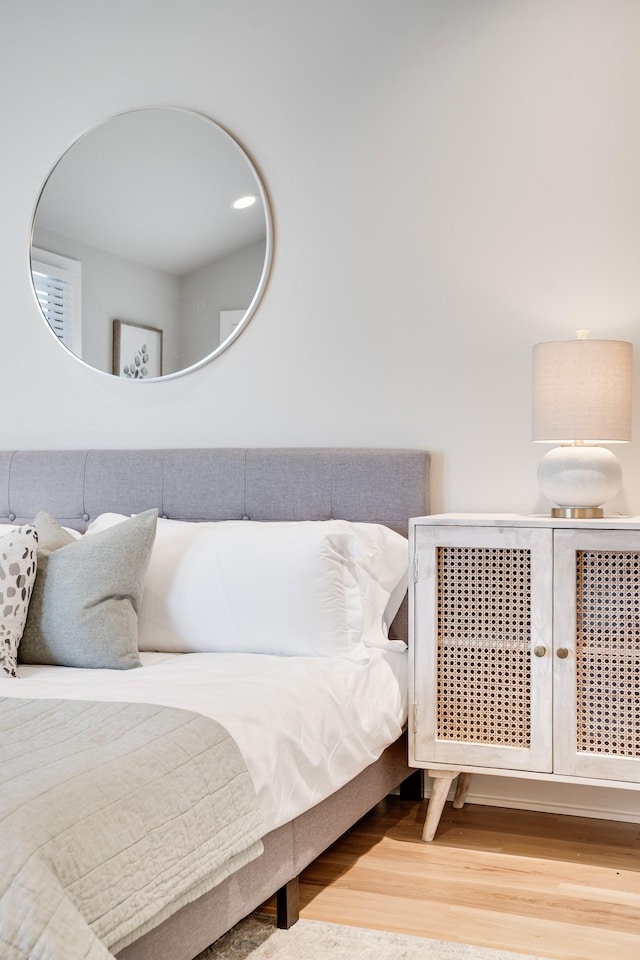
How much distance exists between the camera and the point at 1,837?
1.25 m

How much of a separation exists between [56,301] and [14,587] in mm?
1330

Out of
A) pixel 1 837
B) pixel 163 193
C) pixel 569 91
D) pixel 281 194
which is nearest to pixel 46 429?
pixel 163 193

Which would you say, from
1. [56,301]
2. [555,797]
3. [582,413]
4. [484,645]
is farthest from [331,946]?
[56,301]

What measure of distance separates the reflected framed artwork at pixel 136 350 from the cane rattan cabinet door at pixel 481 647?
119cm

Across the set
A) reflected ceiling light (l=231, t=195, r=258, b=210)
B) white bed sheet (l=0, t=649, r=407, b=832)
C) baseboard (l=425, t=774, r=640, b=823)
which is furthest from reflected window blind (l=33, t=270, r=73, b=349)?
baseboard (l=425, t=774, r=640, b=823)

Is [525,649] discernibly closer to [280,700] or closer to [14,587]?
[280,700]

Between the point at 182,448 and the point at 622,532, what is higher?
the point at 182,448

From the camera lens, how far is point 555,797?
2.71 meters

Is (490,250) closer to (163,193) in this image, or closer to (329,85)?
(329,85)

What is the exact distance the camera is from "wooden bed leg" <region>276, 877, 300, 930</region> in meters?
1.96

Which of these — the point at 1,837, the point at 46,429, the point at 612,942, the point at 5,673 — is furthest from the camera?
the point at 46,429

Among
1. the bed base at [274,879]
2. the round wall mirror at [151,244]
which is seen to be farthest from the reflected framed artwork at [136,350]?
the bed base at [274,879]

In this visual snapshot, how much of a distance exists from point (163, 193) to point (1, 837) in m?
2.40

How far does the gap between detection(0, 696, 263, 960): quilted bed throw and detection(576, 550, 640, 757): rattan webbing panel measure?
96 centimetres
